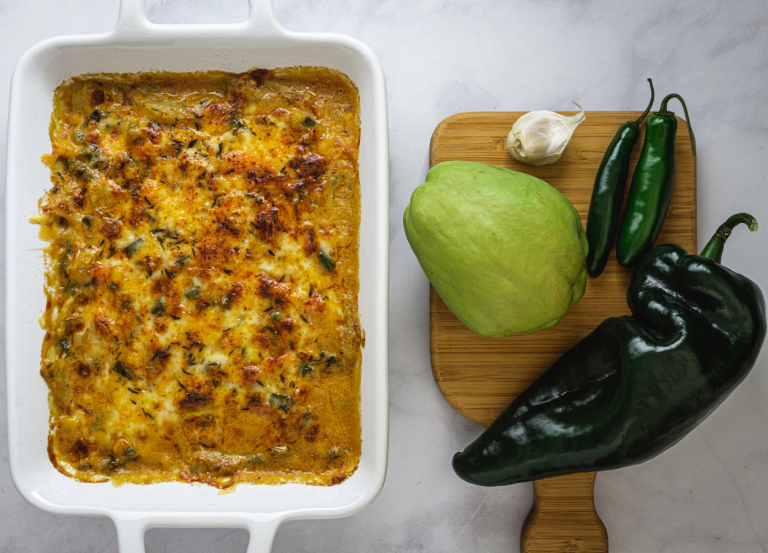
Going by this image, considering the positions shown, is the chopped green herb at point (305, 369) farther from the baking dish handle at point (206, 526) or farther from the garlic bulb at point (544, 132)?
the garlic bulb at point (544, 132)

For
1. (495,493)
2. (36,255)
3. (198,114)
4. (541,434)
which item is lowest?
(495,493)

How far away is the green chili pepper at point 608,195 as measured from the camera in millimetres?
1726

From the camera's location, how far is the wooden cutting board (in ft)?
5.98

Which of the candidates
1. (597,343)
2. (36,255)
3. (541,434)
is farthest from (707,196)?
(36,255)

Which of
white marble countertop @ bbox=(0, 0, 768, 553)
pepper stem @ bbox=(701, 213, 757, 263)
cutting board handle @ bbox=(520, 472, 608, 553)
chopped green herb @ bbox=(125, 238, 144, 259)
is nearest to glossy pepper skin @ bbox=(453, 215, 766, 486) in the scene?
pepper stem @ bbox=(701, 213, 757, 263)

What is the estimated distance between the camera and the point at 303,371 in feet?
5.74

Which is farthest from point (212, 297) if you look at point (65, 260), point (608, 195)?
point (608, 195)

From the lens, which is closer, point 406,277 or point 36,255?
point 36,255

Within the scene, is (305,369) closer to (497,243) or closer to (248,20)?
(497,243)

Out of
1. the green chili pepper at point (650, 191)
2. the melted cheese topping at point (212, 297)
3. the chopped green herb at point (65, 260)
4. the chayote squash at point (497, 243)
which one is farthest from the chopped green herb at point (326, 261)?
the green chili pepper at point (650, 191)

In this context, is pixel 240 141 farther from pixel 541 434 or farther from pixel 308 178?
pixel 541 434

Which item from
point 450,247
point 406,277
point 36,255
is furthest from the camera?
A: point 406,277

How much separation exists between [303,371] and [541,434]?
0.80 m

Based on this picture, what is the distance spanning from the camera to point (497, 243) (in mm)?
1475
